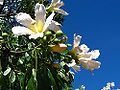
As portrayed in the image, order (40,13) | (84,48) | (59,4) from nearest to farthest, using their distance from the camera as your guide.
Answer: (40,13), (84,48), (59,4)

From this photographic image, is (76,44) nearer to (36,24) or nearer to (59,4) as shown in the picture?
(36,24)

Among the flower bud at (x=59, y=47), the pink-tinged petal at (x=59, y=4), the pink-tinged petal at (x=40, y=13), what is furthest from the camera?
the pink-tinged petal at (x=59, y=4)

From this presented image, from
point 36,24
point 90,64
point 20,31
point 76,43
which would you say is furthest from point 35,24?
point 90,64

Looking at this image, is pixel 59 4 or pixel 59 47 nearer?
pixel 59 47

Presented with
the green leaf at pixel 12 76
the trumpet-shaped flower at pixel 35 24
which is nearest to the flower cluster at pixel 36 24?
the trumpet-shaped flower at pixel 35 24

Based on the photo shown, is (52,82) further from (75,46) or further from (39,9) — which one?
(39,9)

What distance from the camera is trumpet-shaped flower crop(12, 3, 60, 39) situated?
106cm

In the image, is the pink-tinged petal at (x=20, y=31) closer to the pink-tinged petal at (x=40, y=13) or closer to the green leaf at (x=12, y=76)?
the pink-tinged petal at (x=40, y=13)

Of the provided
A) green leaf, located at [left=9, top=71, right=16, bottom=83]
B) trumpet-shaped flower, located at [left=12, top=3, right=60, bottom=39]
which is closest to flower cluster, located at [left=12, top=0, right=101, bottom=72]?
trumpet-shaped flower, located at [left=12, top=3, right=60, bottom=39]

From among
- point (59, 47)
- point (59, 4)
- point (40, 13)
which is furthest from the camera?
point (59, 4)

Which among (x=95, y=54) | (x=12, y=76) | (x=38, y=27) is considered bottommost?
(x=12, y=76)

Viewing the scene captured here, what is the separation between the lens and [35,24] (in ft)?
3.72

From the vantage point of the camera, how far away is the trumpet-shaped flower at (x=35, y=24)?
3.47 ft

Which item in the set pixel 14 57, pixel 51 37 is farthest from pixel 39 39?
pixel 14 57
